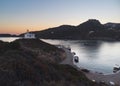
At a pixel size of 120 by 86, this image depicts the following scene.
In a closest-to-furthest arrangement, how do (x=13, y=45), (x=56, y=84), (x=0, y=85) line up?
(x=0, y=85), (x=56, y=84), (x=13, y=45)

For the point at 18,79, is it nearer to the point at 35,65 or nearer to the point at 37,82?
the point at 37,82

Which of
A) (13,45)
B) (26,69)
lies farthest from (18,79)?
(13,45)

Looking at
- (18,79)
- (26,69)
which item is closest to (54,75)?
(26,69)

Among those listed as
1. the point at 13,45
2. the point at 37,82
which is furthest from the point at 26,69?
the point at 13,45

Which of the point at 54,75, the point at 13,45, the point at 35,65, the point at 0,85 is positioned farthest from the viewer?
the point at 13,45

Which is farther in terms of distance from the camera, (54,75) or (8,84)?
(54,75)

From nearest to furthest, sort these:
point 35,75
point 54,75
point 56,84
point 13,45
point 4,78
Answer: point 4,78 → point 56,84 → point 35,75 → point 54,75 → point 13,45

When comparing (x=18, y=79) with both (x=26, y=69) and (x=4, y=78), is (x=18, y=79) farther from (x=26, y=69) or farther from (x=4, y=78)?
(x=26, y=69)


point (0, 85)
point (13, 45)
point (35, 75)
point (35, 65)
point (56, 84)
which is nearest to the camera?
point (0, 85)

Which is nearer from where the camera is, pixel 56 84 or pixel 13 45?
pixel 56 84
